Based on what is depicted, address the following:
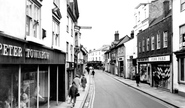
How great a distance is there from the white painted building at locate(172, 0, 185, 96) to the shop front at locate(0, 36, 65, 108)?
11.5 metres

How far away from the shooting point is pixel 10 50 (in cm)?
609

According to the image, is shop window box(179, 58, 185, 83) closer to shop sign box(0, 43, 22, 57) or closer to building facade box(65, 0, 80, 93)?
building facade box(65, 0, 80, 93)

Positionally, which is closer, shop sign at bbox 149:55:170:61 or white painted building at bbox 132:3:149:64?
shop sign at bbox 149:55:170:61

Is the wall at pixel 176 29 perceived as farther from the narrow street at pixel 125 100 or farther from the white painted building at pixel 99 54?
the white painted building at pixel 99 54

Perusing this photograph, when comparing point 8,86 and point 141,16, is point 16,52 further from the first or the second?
point 141,16

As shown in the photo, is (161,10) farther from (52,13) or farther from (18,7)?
(18,7)

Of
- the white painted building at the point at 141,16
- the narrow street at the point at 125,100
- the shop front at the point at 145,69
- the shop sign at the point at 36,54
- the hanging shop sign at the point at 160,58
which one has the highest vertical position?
the white painted building at the point at 141,16

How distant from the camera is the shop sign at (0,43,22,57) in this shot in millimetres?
5627

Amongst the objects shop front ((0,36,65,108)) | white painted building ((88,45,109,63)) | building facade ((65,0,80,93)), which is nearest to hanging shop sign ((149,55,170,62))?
building facade ((65,0,80,93))

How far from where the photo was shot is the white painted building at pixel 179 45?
57.9ft

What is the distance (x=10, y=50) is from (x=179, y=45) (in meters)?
15.9

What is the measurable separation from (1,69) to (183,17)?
52.9 feet

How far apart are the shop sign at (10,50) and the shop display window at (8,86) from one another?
0.45 meters

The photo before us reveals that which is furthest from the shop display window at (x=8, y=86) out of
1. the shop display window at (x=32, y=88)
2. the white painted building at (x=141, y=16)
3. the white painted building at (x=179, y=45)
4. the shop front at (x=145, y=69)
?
the white painted building at (x=141, y=16)
